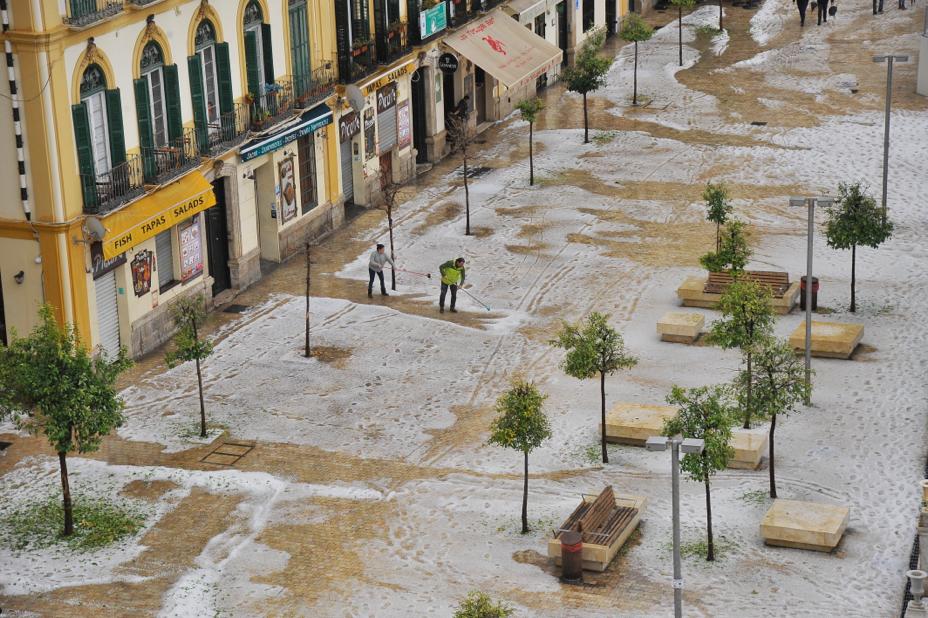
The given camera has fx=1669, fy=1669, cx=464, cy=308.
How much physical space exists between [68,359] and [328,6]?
2321cm

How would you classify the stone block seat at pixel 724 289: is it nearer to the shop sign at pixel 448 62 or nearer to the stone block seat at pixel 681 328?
the stone block seat at pixel 681 328

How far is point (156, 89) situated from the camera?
4353 cm

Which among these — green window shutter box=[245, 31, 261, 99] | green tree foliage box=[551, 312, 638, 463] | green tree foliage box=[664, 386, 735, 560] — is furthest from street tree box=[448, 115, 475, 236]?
green tree foliage box=[664, 386, 735, 560]

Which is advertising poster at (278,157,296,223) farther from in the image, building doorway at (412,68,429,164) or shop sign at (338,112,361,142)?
building doorway at (412,68,429,164)

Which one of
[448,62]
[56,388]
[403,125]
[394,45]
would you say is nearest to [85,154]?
Result: [56,388]

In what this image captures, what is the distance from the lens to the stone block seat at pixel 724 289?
150 feet

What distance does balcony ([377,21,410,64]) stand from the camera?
184ft

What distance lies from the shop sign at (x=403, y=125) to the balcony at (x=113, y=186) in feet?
58.7

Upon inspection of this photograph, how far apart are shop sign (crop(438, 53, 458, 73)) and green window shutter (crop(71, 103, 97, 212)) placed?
22950 millimetres

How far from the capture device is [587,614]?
30422mm

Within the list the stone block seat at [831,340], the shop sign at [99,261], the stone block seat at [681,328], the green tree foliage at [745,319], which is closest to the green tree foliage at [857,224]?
the stone block seat at [831,340]

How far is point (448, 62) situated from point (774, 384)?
2935cm

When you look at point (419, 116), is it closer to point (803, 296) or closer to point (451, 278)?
point (451, 278)

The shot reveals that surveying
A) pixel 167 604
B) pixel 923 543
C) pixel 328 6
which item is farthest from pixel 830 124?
pixel 167 604
